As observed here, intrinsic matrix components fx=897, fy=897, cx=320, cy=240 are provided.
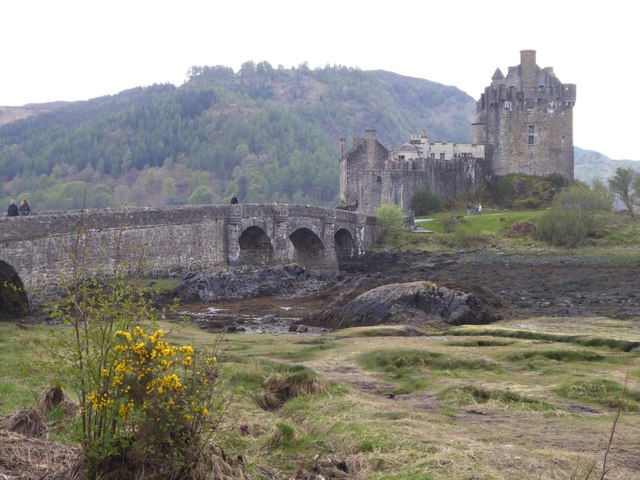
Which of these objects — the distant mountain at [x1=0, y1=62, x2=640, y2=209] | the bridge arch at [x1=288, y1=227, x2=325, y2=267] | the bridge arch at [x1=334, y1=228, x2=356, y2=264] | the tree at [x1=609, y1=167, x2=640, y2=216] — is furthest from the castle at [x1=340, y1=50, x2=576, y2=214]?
the distant mountain at [x1=0, y1=62, x2=640, y2=209]

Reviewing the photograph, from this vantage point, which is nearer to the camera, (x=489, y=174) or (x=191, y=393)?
(x=191, y=393)

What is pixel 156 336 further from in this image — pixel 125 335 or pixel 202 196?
pixel 202 196

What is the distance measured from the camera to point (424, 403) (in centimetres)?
1566

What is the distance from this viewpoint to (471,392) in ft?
52.7

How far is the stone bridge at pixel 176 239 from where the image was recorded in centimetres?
2809

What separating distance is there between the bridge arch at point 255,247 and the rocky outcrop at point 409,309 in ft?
58.4

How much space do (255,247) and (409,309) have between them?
21.5m

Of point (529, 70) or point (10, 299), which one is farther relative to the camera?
point (529, 70)

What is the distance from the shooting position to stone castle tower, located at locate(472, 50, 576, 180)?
79562 mm

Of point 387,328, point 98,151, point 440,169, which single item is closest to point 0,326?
point 387,328

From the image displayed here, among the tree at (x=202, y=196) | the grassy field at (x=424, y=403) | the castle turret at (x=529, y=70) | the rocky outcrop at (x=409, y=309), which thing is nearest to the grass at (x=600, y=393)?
the grassy field at (x=424, y=403)

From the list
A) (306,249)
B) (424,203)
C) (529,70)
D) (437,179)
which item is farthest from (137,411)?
(529,70)

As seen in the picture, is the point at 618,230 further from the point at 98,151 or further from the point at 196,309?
the point at 98,151

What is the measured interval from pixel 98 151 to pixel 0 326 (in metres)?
159
